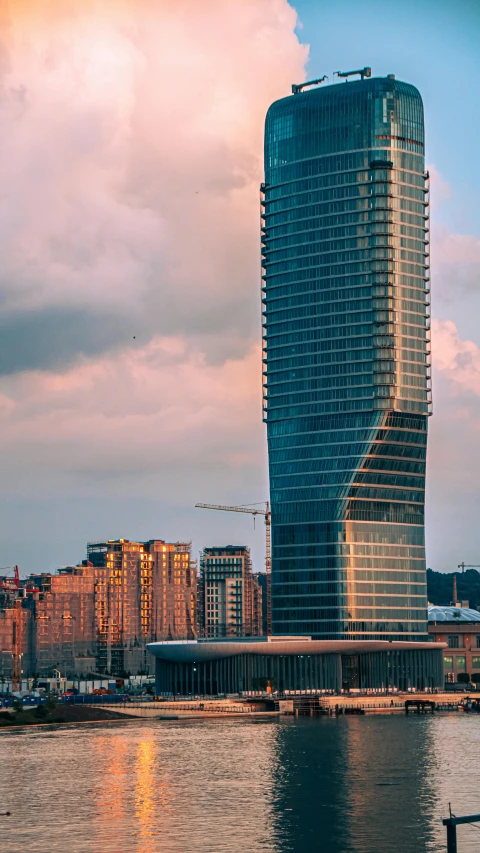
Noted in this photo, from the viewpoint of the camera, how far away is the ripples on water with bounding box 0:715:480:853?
106812 millimetres

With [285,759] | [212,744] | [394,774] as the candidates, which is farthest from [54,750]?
[394,774]

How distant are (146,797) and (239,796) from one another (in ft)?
29.7

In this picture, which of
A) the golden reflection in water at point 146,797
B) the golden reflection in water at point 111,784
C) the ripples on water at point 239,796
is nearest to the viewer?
the ripples on water at point 239,796

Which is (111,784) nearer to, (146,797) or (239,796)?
(146,797)

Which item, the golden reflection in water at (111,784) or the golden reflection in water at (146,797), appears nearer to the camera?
the golden reflection in water at (146,797)

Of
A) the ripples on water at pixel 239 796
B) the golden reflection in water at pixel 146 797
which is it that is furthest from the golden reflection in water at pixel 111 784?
the golden reflection in water at pixel 146 797

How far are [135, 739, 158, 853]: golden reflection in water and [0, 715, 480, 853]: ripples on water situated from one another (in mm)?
157

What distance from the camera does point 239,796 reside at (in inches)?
5241

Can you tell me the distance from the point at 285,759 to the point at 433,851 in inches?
2668

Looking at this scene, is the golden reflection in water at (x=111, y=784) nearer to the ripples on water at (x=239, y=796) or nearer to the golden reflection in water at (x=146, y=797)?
the ripples on water at (x=239, y=796)

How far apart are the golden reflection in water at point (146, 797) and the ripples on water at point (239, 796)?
6.2 inches

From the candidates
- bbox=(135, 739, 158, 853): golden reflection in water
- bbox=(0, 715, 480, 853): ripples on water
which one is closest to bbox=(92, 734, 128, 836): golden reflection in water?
bbox=(0, 715, 480, 853): ripples on water

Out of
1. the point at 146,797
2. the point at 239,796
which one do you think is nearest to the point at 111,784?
the point at 146,797

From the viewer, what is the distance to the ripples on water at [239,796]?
107 metres
